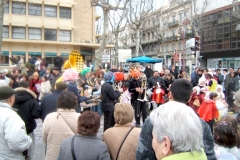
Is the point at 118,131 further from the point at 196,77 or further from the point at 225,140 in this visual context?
the point at 196,77

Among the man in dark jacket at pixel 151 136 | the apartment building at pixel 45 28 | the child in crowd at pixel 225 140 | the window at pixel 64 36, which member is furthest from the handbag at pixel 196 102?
the window at pixel 64 36

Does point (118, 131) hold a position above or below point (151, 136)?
below

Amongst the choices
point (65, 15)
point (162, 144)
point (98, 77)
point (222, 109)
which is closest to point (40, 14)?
point (65, 15)

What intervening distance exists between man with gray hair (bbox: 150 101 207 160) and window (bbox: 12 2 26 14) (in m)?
35.3

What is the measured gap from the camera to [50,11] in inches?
1398

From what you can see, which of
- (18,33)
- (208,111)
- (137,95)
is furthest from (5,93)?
(18,33)

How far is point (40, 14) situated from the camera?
3512 cm

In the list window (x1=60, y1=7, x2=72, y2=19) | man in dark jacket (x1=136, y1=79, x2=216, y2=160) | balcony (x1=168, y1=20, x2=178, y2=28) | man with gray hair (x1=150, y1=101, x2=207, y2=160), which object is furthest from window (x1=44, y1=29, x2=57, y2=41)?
man with gray hair (x1=150, y1=101, x2=207, y2=160)

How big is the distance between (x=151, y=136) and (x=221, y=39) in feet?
143

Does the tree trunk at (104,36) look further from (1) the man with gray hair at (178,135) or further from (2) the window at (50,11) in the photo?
(1) the man with gray hair at (178,135)

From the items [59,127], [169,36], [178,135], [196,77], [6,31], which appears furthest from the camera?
[169,36]

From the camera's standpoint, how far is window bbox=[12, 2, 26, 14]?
111ft

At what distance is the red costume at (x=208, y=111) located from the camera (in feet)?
23.9

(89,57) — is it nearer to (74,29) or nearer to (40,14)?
(74,29)
